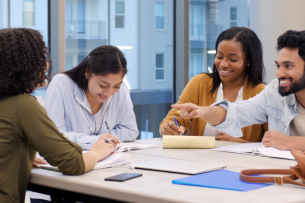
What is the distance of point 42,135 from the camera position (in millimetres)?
1275

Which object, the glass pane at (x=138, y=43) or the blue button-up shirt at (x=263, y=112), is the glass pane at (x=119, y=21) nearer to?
the glass pane at (x=138, y=43)

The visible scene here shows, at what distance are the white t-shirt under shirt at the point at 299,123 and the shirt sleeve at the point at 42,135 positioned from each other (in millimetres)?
1320

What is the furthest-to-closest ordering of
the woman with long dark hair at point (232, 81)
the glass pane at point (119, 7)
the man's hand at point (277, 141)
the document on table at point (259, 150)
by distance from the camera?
the glass pane at point (119, 7)
the woman with long dark hair at point (232, 81)
the man's hand at point (277, 141)
the document on table at point (259, 150)

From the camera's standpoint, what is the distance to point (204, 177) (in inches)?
51.6

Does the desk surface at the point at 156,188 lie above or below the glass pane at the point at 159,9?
below

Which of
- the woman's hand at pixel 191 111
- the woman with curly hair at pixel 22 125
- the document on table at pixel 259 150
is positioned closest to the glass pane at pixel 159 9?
the woman's hand at pixel 191 111

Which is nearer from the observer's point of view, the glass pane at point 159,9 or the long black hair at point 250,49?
the long black hair at point 250,49

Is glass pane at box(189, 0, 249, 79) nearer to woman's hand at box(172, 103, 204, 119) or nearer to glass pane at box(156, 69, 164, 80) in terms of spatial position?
glass pane at box(156, 69, 164, 80)

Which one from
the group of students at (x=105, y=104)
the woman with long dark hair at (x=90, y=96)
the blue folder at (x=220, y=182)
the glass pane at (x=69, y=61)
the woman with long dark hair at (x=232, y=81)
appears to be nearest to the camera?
the blue folder at (x=220, y=182)

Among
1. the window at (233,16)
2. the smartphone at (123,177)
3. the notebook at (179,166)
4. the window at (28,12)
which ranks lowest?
the notebook at (179,166)

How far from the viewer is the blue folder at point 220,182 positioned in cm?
118

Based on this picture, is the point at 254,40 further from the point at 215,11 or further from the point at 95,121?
the point at 215,11

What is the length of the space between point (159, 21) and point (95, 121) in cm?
254

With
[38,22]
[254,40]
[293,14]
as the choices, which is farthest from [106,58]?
[293,14]
